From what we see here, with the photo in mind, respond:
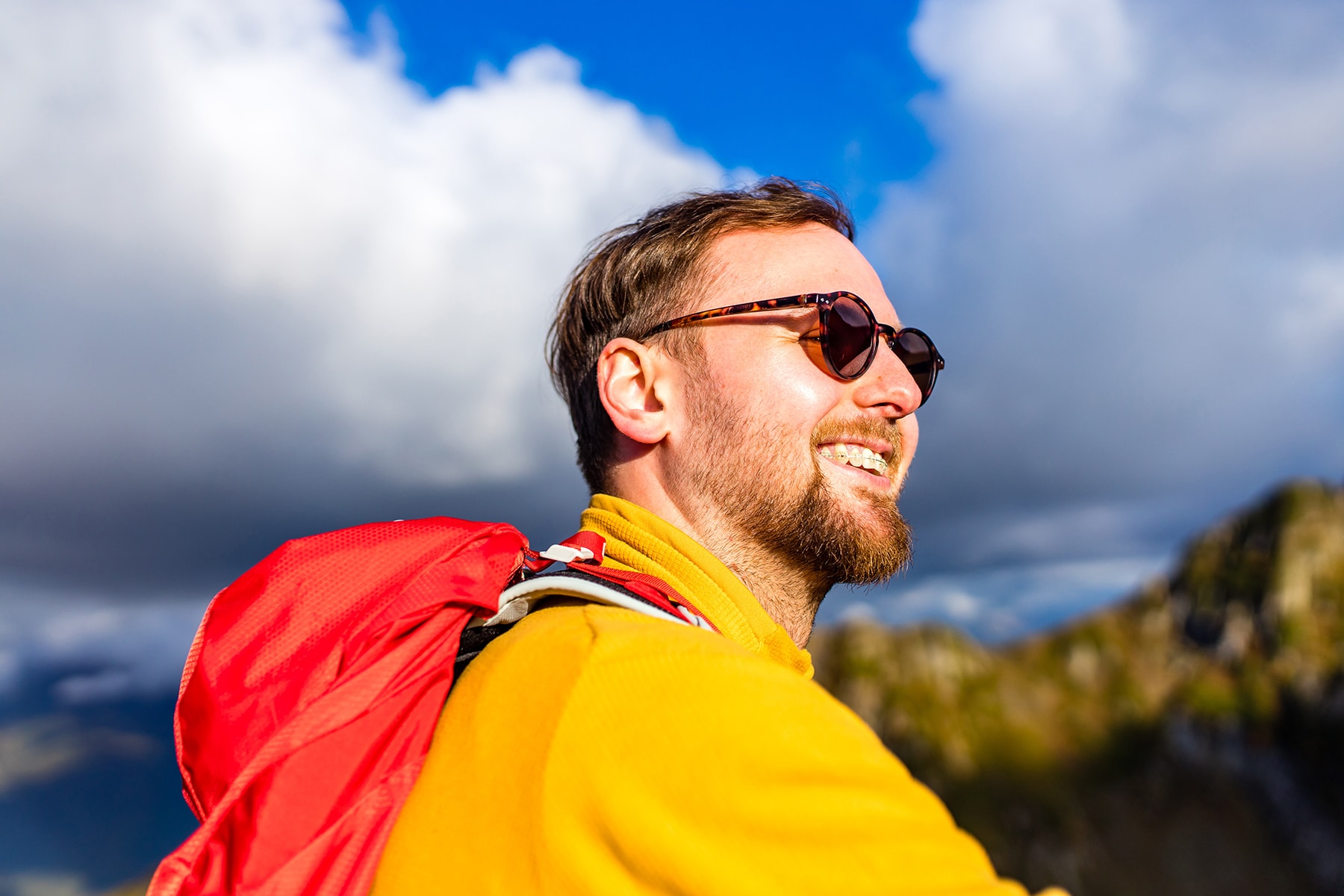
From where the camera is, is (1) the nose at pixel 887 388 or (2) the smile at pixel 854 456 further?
(1) the nose at pixel 887 388

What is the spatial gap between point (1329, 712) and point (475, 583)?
130160 millimetres

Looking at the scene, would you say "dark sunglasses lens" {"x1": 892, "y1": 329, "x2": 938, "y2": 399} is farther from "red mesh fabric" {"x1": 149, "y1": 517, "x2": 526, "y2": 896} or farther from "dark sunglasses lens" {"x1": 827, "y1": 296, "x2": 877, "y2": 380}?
"red mesh fabric" {"x1": 149, "y1": 517, "x2": 526, "y2": 896}

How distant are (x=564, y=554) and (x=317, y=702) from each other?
1.01 m

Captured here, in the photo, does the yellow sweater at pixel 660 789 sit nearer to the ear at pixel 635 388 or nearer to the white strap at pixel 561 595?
the white strap at pixel 561 595

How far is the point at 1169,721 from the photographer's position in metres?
114

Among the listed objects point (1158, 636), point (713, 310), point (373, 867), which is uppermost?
point (1158, 636)

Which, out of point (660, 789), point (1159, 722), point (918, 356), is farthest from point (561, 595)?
point (1159, 722)

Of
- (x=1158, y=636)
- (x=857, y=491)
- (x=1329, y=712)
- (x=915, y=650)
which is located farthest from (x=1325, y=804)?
(x=857, y=491)

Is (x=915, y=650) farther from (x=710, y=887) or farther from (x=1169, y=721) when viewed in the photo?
(x=710, y=887)

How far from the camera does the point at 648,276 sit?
422 cm

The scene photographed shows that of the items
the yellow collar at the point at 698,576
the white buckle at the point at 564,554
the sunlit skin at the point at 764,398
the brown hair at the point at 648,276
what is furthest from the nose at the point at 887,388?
the white buckle at the point at 564,554

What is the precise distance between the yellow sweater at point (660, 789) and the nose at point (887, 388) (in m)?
2.03

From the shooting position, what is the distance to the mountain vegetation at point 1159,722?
10200 cm

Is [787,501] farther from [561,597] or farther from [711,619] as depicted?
[561,597]
